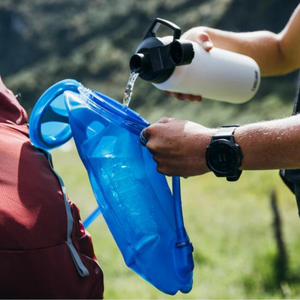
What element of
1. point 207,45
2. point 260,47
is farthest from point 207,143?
point 260,47

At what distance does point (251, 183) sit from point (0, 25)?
65.1 ft

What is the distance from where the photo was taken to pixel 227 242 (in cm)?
639

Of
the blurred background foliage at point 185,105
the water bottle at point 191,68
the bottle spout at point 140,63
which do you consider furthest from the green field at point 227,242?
the bottle spout at point 140,63

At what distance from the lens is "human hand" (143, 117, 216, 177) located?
5.36 ft

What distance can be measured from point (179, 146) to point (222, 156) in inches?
4.9

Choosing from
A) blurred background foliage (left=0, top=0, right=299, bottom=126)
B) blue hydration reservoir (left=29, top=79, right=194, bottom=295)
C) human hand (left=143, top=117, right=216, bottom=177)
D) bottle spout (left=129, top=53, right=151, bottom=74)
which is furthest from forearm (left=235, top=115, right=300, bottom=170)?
blurred background foliage (left=0, top=0, right=299, bottom=126)

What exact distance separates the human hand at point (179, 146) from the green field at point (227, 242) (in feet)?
9.39

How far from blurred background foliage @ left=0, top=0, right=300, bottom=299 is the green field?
13mm

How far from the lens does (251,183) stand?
30.9 feet

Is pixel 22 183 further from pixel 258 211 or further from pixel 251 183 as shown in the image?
pixel 251 183

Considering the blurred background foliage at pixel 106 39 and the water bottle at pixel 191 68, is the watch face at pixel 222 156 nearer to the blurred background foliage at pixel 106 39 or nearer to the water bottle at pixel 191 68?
the water bottle at pixel 191 68

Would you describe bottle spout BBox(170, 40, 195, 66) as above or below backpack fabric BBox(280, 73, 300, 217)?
above

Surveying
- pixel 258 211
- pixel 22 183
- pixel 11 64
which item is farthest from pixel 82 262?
pixel 11 64

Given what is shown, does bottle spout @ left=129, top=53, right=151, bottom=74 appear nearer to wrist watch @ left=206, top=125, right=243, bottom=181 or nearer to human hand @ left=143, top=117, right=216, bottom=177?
human hand @ left=143, top=117, right=216, bottom=177
